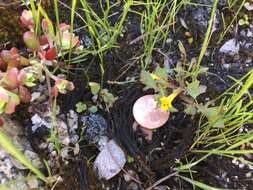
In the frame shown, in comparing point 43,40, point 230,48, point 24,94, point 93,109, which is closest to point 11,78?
point 24,94

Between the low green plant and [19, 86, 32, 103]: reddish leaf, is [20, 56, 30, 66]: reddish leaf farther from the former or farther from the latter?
the low green plant

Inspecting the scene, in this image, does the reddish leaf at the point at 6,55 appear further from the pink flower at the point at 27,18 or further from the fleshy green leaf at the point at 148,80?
the fleshy green leaf at the point at 148,80

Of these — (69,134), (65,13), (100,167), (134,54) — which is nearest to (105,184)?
(100,167)

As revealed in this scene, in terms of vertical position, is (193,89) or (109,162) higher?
(193,89)

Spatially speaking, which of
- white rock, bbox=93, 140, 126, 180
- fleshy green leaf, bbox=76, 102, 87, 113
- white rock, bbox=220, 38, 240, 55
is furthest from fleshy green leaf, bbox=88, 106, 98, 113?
white rock, bbox=220, 38, 240, 55

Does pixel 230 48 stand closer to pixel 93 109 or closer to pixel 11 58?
pixel 93 109

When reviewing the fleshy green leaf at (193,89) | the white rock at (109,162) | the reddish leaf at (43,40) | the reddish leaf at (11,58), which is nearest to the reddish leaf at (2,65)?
the reddish leaf at (11,58)

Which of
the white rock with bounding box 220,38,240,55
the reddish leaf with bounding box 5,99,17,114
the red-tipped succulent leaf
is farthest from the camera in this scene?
the white rock with bounding box 220,38,240,55
